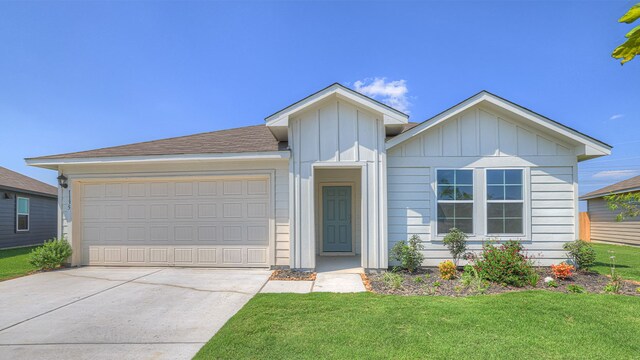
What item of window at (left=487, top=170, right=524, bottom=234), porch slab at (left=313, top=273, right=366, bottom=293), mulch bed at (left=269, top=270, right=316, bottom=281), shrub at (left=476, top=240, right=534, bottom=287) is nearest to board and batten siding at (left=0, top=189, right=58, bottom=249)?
mulch bed at (left=269, top=270, right=316, bottom=281)

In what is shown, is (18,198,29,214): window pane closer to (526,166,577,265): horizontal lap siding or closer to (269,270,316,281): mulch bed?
(269,270,316,281): mulch bed

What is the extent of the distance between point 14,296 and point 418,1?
1061cm

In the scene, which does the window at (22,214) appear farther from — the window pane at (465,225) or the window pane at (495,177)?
the window pane at (495,177)

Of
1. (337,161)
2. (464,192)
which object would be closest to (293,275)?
(337,161)

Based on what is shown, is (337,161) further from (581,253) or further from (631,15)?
Answer: (631,15)

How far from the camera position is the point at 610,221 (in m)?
14.9

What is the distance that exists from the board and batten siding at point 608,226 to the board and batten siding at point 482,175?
8.64 m

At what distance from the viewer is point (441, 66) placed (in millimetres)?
10984

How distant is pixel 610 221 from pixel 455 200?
13.2m

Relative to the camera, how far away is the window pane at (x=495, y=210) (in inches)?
287

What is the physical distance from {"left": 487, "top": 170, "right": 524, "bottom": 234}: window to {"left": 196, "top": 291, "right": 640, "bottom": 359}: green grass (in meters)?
2.36

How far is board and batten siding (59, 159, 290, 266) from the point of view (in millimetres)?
7457

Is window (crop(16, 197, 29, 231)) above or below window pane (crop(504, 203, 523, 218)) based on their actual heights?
below

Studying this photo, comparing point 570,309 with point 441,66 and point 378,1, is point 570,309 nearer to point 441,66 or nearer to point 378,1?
point 378,1
